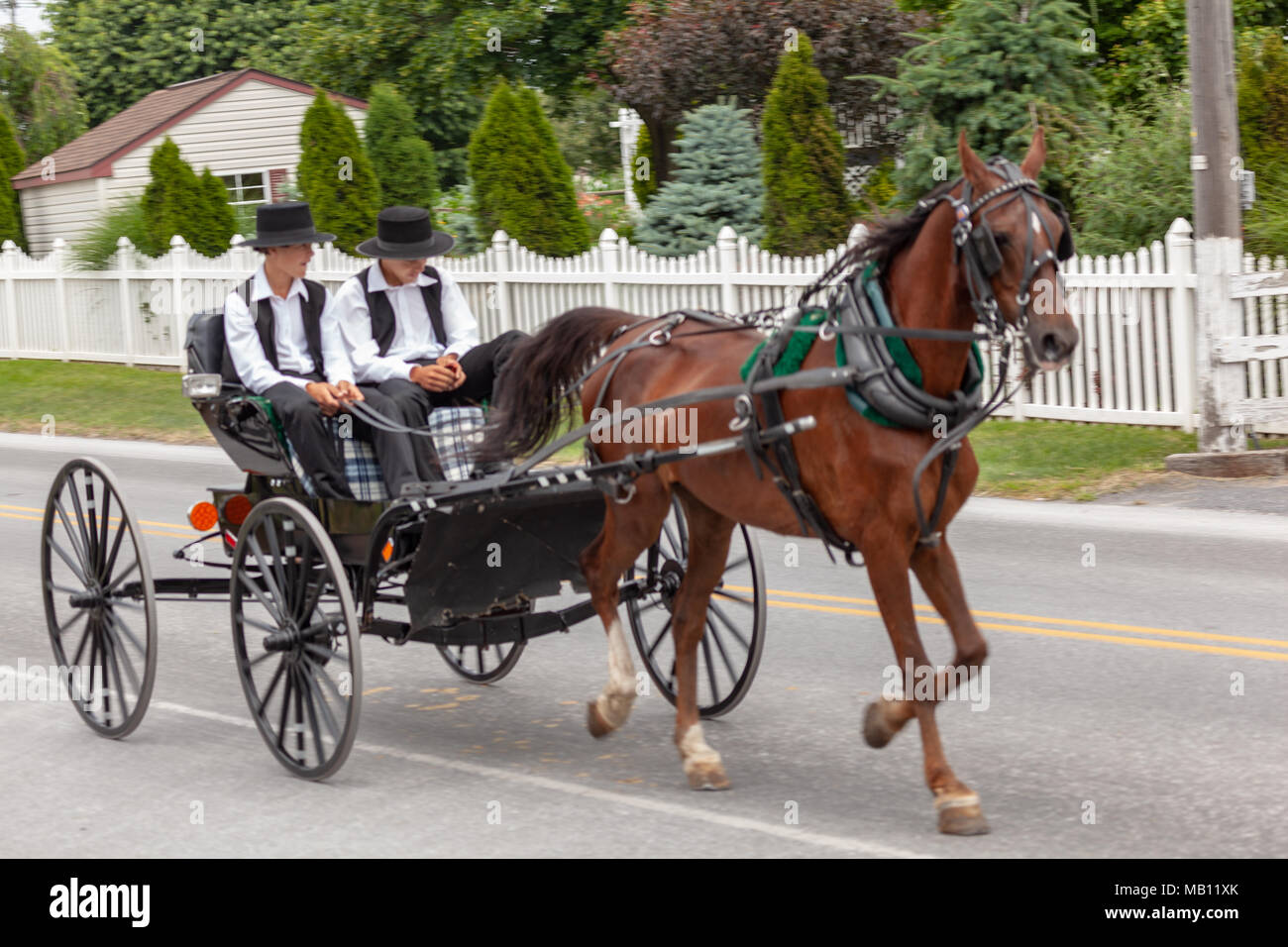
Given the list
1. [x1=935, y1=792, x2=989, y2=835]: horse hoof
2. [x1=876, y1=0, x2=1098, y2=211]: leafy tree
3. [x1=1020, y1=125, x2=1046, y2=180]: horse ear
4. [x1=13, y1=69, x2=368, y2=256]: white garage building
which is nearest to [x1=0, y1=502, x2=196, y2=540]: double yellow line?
[x1=935, y1=792, x2=989, y2=835]: horse hoof

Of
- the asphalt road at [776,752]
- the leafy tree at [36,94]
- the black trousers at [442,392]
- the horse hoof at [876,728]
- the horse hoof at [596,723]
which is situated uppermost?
the leafy tree at [36,94]

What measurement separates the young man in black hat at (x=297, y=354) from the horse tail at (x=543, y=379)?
44 centimetres

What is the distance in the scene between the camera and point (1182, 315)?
1377 centimetres

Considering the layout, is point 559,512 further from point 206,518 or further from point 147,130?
point 147,130

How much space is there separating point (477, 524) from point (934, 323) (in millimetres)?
2073

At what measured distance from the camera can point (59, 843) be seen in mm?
5668

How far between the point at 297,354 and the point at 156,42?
43304 mm

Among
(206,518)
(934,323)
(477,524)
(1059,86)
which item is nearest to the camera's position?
(934,323)

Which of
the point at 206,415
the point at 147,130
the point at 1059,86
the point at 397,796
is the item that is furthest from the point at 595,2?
the point at 397,796

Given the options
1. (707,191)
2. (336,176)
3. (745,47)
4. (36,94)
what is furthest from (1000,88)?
(36,94)

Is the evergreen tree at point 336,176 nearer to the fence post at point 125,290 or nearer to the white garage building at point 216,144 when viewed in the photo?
the fence post at point 125,290

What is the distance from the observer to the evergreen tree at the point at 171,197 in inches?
1001

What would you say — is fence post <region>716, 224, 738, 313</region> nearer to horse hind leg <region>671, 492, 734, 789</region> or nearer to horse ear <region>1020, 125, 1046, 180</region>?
horse hind leg <region>671, 492, 734, 789</region>

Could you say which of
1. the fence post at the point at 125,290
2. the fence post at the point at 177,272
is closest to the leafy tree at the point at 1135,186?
the fence post at the point at 177,272
